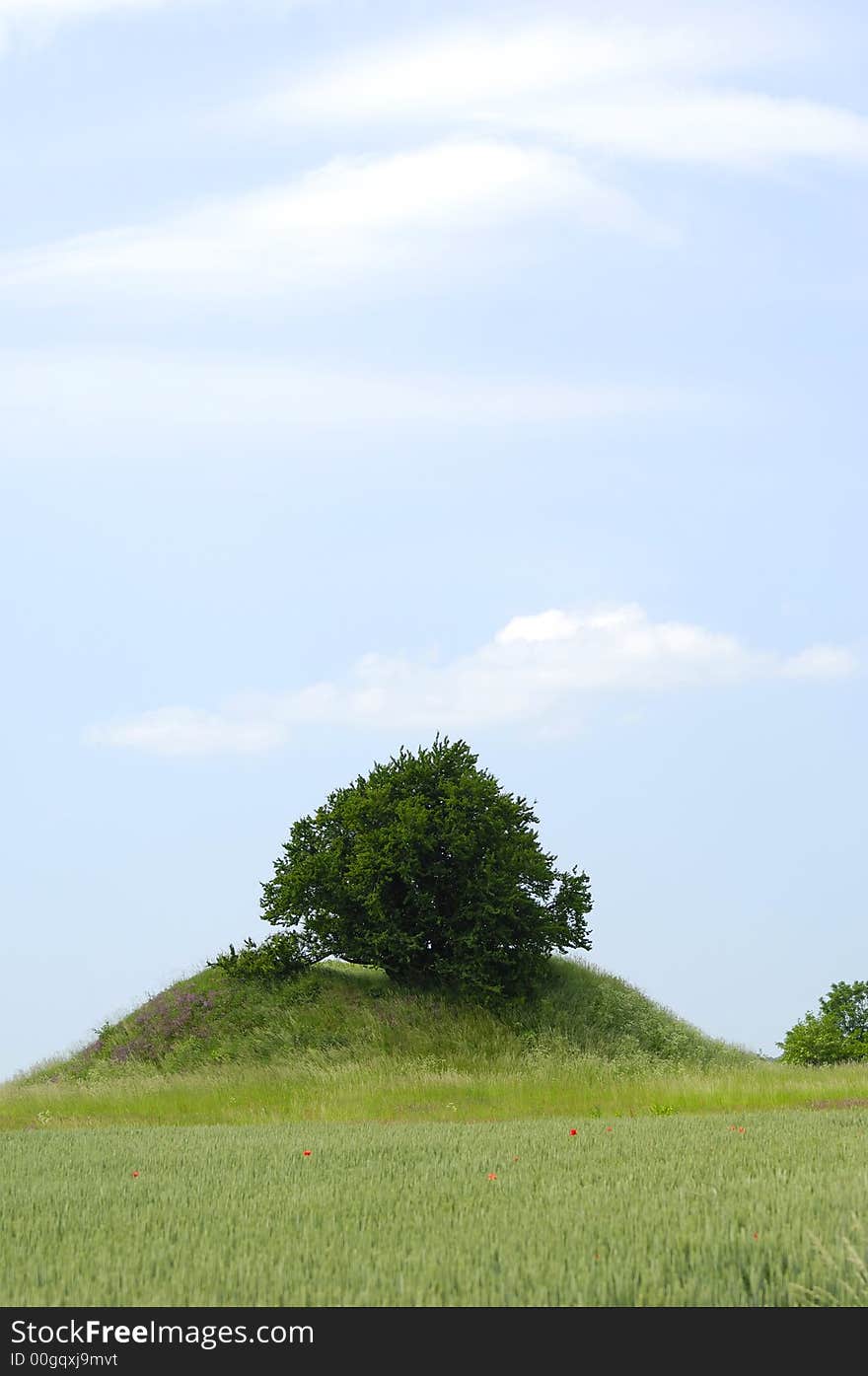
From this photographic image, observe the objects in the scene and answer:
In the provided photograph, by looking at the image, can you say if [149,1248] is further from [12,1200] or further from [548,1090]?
[548,1090]

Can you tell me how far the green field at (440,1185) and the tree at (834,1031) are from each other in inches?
474

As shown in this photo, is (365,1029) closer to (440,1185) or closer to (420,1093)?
(420,1093)

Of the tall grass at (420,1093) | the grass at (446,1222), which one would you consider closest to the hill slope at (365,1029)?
the tall grass at (420,1093)

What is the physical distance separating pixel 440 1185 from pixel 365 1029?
22635 millimetres

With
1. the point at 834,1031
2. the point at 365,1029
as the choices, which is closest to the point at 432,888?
the point at 365,1029

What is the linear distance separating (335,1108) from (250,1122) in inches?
76.6

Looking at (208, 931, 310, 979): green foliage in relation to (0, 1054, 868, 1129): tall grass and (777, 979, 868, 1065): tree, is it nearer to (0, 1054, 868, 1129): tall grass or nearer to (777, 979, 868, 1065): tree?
(0, 1054, 868, 1129): tall grass

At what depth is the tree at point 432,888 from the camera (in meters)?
34.8

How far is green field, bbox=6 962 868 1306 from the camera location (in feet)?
24.4

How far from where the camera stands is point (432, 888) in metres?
35.7

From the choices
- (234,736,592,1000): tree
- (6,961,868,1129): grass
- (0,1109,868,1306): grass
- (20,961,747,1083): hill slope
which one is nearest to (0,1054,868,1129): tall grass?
(6,961,868,1129): grass

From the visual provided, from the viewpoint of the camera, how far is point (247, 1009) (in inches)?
1412

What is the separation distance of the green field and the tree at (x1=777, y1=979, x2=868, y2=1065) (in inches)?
474
